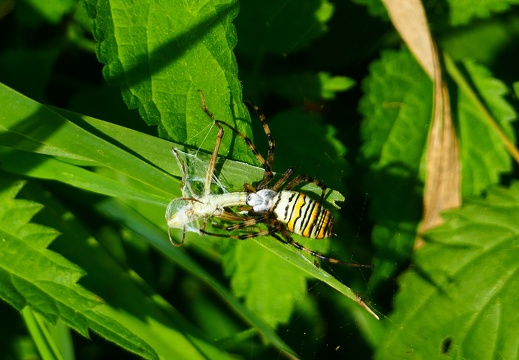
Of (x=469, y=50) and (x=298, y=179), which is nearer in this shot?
(x=298, y=179)

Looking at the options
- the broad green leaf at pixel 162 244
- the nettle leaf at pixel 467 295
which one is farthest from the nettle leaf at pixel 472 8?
the broad green leaf at pixel 162 244

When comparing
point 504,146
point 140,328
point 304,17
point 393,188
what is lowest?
point 140,328

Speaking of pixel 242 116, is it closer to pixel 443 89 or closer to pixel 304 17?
pixel 304 17

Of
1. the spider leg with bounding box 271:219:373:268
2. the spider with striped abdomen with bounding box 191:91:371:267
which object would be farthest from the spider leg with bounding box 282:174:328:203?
the spider leg with bounding box 271:219:373:268

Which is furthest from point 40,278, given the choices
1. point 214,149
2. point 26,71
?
point 26,71

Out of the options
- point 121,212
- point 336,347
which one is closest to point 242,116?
point 121,212

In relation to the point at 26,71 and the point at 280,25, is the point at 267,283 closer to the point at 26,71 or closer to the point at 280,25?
the point at 280,25
